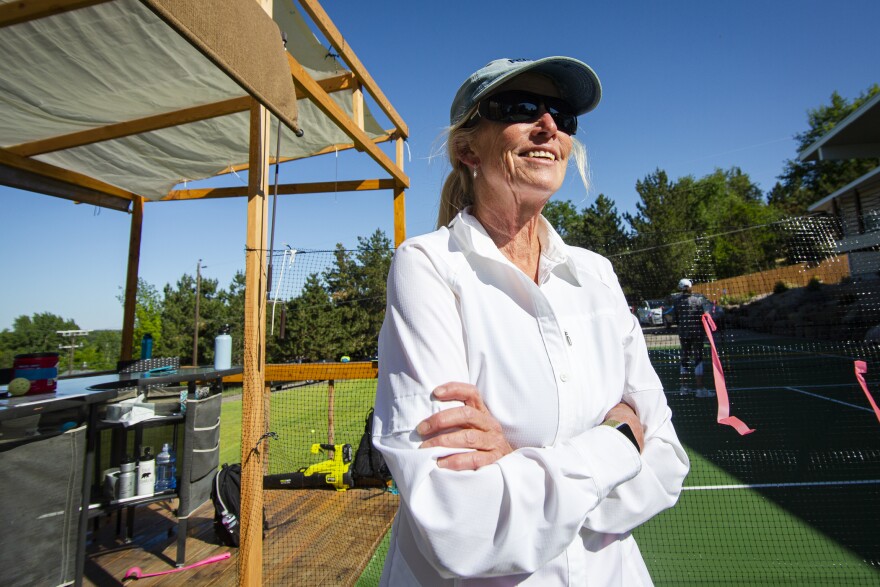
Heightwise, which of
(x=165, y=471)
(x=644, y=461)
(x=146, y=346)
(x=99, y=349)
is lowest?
(x=165, y=471)

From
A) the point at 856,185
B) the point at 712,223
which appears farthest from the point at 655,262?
the point at 712,223

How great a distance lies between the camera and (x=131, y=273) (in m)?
4.70

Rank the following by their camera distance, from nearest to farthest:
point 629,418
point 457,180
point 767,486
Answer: point 629,418, point 457,180, point 767,486

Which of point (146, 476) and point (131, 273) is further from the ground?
point (131, 273)

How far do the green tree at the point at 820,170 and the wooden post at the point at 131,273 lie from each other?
40.0 metres

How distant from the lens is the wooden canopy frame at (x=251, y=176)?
2469mm

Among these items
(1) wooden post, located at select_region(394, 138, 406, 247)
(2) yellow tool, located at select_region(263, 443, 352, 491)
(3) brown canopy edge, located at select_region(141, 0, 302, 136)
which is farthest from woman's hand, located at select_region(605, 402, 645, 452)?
(2) yellow tool, located at select_region(263, 443, 352, 491)

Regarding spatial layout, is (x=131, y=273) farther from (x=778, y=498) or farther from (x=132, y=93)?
(x=778, y=498)

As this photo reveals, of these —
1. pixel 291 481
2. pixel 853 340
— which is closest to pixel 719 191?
pixel 853 340

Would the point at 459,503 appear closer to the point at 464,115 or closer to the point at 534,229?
the point at 534,229

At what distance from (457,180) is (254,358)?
1.71 metres

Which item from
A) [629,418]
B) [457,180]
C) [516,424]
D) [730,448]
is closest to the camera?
[516,424]

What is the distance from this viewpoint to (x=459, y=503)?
29.8 inches

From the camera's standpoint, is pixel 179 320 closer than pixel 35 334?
No
